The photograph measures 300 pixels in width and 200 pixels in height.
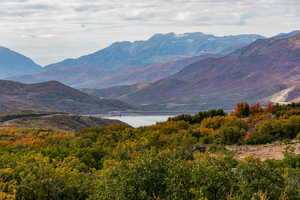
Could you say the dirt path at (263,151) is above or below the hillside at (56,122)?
above

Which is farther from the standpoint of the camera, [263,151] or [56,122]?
[56,122]

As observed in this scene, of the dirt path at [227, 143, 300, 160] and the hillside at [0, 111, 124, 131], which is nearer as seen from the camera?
the dirt path at [227, 143, 300, 160]

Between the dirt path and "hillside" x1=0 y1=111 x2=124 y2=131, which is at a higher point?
the dirt path

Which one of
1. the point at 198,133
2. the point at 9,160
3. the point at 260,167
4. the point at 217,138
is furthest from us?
the point at 198,133

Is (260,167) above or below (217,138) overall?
above

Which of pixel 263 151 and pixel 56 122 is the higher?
pixel 263 151

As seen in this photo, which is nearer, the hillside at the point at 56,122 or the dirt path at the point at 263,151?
the dirt path at the point at 263,151

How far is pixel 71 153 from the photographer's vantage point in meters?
20.5

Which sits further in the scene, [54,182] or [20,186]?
[54,182]

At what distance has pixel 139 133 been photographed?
29.9 metres

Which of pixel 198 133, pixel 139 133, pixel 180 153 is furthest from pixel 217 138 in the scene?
pixel 180 153

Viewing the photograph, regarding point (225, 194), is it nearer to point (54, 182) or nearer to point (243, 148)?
point (54, 182)

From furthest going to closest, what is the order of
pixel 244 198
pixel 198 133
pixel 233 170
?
pixel 198 133 < pixel 233 170 < pixel 244 198

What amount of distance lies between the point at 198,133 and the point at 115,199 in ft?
60.2
